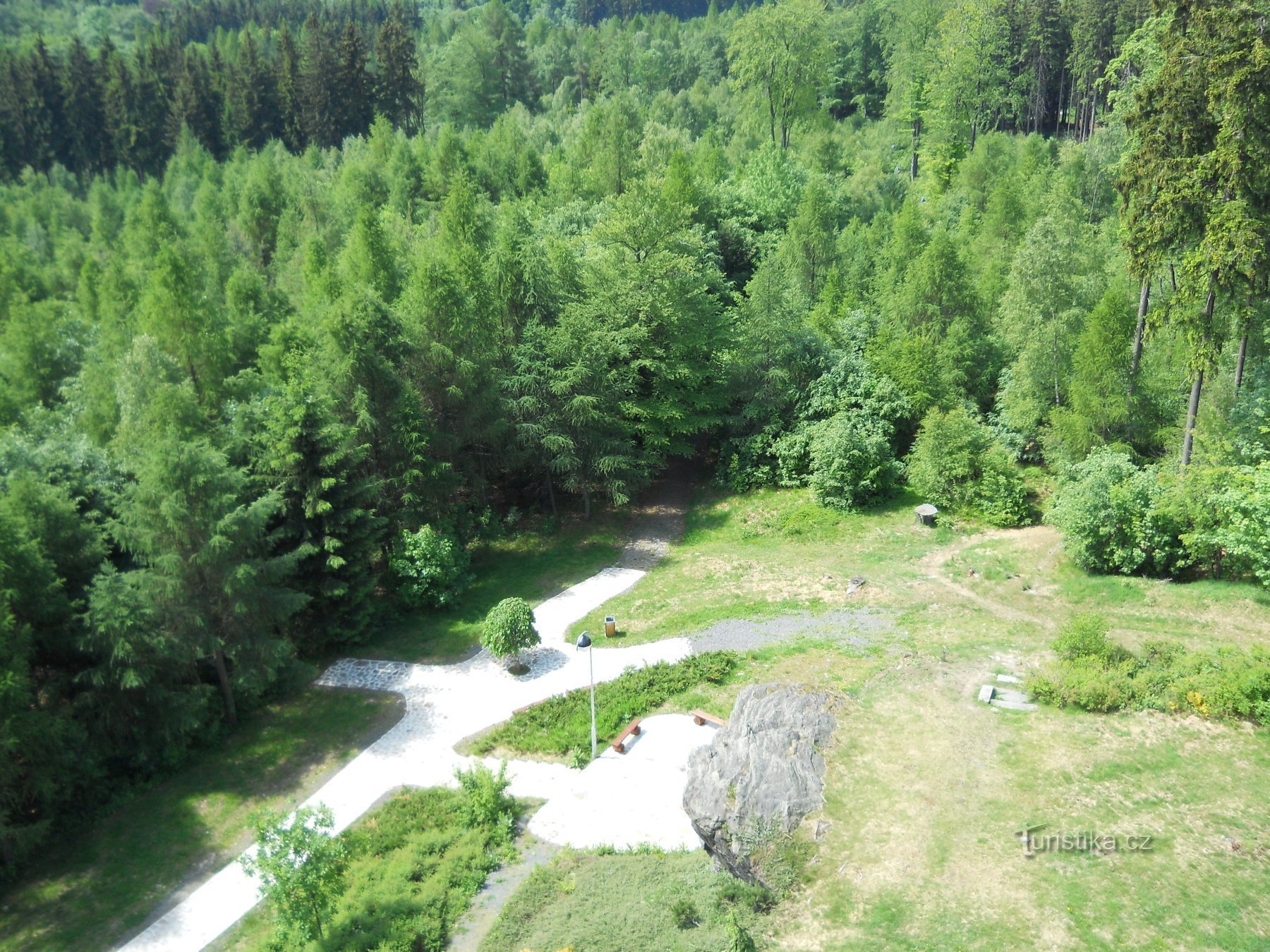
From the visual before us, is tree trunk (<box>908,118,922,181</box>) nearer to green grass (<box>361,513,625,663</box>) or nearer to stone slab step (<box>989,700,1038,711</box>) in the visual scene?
green grass (<box>361,513,625,663</box>)

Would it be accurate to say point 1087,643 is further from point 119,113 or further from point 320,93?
point 119,113

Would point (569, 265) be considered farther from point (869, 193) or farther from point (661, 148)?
point (869, 193)

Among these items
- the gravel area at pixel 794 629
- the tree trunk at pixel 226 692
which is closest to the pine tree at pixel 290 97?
the tree trunk at pixel 226 692

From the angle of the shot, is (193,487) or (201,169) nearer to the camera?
(193,487)

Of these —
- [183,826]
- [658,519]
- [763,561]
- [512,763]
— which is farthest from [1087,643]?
[183,826]

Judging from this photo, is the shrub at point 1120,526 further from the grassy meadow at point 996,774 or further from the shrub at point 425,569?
the shrub at point 425,569

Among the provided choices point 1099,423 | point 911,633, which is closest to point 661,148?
point 1099,423
